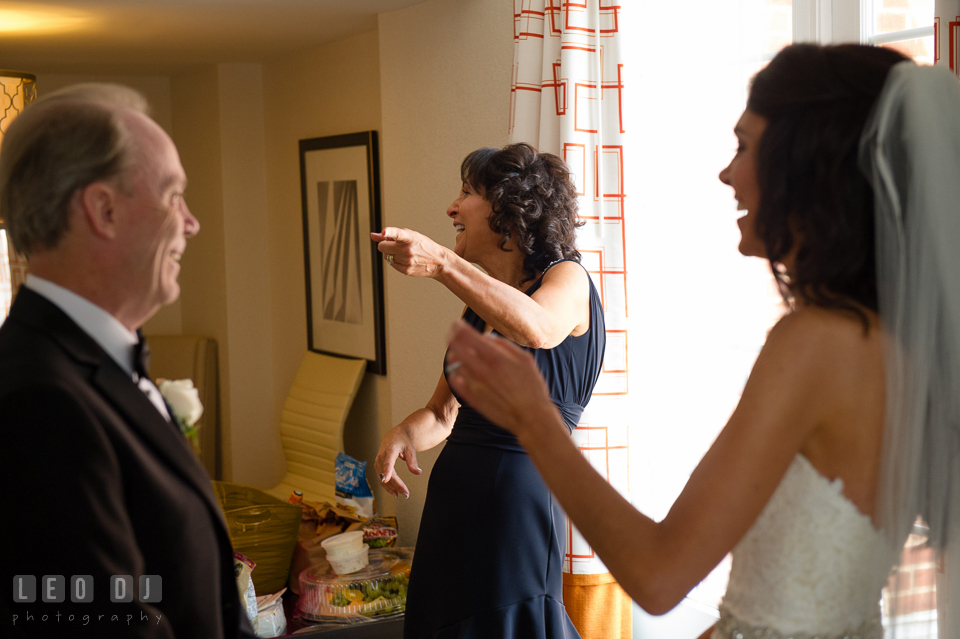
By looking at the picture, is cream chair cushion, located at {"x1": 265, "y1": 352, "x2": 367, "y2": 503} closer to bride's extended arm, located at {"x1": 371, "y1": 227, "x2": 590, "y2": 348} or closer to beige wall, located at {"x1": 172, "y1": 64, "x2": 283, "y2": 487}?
beige wall, located at {"x1": 172, "y1": 64, "x2": 283, "y2": 487}

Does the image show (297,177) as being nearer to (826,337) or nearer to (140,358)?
(140,358)

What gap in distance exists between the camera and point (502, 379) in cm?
111

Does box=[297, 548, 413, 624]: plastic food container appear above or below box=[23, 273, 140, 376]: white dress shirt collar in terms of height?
below

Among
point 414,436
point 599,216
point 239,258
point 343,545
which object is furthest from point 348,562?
point 239,258

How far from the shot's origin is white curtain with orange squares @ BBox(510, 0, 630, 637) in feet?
7.63

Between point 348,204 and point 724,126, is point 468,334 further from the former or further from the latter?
point 348,204

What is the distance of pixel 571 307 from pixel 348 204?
8.23ft

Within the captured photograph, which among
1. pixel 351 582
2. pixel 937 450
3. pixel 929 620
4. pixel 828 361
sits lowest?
pixel 351 582

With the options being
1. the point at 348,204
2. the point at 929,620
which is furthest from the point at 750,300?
the point at 348,204

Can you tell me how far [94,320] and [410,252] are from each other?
847 mm

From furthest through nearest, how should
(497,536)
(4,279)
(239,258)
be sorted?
(239,258), (4,279), (497,536)

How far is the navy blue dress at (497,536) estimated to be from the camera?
183 cm

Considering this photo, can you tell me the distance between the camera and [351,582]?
2912 millimetres

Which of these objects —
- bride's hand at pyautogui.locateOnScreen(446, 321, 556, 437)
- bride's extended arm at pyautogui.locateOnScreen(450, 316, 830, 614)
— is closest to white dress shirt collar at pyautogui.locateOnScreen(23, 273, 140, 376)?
bride's hand at pyautogui.locateOnScreen(446, 321, 556, 437)
